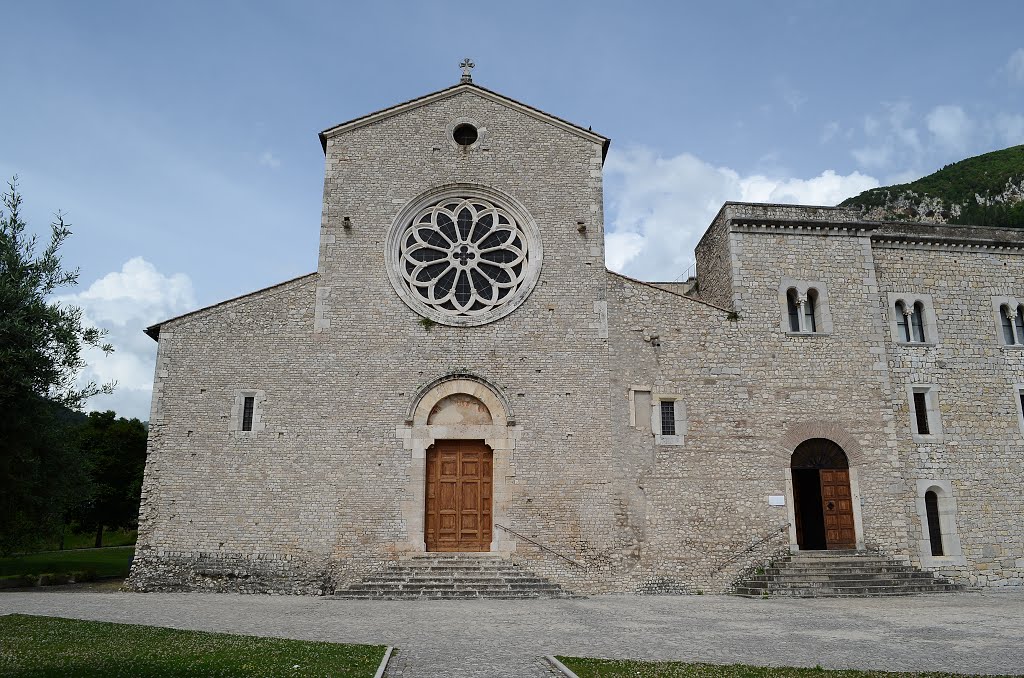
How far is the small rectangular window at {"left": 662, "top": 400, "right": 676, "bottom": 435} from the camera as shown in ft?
59.4

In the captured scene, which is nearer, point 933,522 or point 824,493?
point 824,493

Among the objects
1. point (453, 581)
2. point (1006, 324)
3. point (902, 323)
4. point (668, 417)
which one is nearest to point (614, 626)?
point (453, 581)

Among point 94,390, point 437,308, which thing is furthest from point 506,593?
point 94,390

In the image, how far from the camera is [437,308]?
18.7m

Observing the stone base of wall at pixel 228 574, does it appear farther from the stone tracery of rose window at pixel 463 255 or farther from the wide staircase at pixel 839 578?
the wide staircase at pixel 839 578

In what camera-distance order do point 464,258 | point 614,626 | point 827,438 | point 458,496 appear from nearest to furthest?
point 614,626, point 458,496, point 827,438, point 464,258

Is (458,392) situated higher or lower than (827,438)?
higher

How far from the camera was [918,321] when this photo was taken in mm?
20031

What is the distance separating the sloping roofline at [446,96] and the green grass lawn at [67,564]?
46.7 feet

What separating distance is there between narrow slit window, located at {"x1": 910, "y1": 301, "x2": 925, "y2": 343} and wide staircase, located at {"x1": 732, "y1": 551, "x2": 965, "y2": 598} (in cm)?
632

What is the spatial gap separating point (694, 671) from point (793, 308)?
13.6 metres

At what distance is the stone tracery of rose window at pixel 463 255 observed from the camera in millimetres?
18812

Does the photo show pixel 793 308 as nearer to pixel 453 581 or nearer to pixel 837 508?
pixel 837 508

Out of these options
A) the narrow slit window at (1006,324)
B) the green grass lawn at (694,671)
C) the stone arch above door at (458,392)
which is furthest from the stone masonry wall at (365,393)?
the narrow slit window at (1006,324)
